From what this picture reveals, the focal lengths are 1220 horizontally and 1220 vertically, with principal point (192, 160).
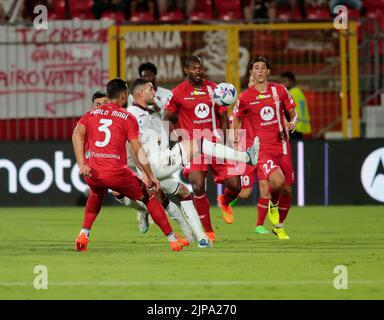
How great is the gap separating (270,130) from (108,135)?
10.0 ft

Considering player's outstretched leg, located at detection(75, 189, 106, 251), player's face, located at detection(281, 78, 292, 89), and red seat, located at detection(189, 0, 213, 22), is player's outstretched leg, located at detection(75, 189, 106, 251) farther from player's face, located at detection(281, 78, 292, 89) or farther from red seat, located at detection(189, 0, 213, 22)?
red seat, located at detection(189, 0, 213, 22)

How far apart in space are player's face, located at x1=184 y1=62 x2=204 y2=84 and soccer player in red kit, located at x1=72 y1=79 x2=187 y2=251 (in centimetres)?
160

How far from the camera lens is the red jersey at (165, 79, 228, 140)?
13.7m

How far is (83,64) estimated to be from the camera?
64.8 ft

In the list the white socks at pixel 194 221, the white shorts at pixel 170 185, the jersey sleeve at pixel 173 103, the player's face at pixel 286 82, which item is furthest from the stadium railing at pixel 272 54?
the white socks at pixel 194 221

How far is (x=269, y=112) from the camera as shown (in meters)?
14.3

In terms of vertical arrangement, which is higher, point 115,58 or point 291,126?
point 115,58

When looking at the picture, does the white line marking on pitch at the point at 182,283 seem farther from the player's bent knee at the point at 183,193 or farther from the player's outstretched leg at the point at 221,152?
the player's outstretched leg at the point at 221,152

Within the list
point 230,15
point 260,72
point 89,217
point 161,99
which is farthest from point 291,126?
point 230,15

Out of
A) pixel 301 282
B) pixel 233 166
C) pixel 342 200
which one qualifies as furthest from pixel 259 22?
pixel 301 282

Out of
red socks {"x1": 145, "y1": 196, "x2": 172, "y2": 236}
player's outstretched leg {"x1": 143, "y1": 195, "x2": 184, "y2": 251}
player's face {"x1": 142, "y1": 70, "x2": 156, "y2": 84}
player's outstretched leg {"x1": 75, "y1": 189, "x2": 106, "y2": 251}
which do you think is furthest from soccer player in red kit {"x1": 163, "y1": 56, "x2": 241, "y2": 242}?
player's outstretched leg {"x1": 75, "y1": 189, "x2": 106, "y2": 251}

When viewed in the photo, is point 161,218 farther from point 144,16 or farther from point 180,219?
point 144,16

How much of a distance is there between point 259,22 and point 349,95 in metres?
1.92

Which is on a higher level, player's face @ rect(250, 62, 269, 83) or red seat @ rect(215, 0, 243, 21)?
red seat @ rect(215, 0, 243, 21)
